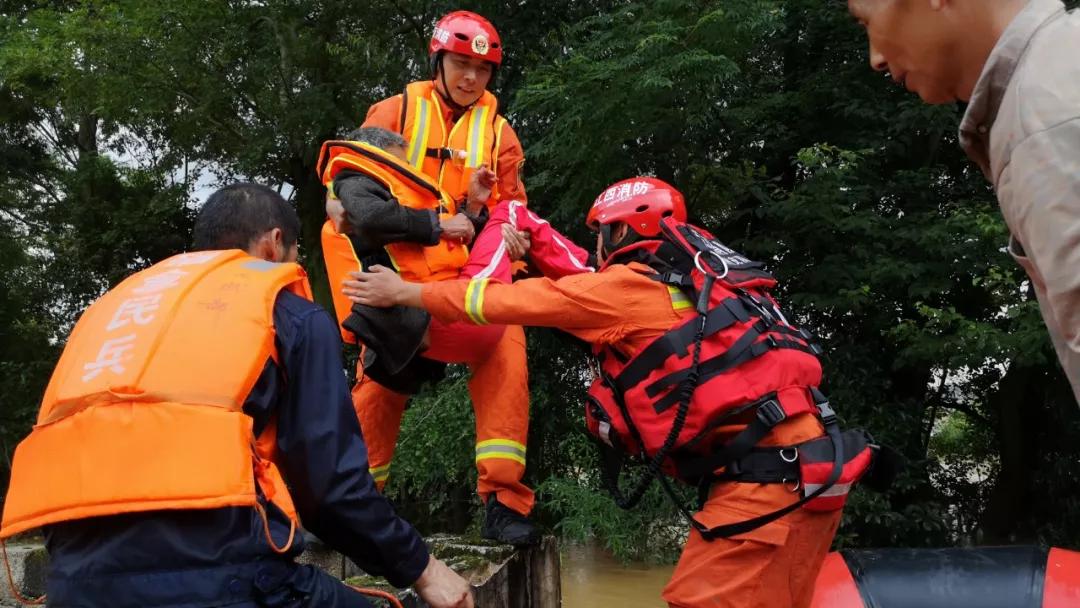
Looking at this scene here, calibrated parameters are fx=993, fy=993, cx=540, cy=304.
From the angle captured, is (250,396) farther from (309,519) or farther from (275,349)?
(309,519)

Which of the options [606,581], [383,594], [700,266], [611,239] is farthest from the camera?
[606,581]

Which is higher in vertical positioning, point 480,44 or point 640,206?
point 480,44

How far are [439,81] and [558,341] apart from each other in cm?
496

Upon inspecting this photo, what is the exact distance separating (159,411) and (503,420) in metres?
1.88

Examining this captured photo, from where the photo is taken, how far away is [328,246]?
Answer: 12.6 feet

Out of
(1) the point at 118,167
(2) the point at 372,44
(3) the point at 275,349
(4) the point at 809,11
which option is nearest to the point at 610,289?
(3) the point at 275,349

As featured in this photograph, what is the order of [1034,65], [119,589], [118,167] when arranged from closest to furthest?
[1034,65], [119,589], [118,167]

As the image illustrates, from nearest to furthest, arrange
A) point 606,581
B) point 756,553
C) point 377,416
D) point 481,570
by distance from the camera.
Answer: point 756,553 < point 481,570 < point 377,416 < point 606,581

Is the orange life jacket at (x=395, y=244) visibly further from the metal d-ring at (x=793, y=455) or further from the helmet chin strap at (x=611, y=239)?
the metal d-ring at (x=793, y=455)

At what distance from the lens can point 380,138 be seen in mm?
3816

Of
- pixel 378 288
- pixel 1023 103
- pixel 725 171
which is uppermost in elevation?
pixel 725 171

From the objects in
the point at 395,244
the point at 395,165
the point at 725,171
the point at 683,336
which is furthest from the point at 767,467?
the point at 725,171

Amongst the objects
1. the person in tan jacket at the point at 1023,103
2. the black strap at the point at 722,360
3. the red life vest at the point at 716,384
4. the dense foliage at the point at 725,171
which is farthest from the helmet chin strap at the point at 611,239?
the dense foliage at the point at 725,171

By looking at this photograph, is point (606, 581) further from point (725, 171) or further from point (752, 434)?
point (752, 434)
